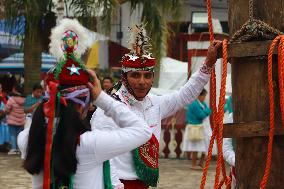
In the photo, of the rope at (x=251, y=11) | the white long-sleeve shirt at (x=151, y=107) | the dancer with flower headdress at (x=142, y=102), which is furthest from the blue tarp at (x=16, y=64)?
the rope at (x=251, y=11)

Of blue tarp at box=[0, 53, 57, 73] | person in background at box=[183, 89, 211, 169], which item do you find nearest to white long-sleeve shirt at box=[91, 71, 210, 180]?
person in background at box=[183, 89, 211, 169]

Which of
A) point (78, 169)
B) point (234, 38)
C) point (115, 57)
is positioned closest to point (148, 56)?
point (234, 38)

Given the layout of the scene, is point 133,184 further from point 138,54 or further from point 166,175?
point 166,175

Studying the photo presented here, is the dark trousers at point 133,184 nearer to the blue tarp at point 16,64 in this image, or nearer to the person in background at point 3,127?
the person in background at point 3,127

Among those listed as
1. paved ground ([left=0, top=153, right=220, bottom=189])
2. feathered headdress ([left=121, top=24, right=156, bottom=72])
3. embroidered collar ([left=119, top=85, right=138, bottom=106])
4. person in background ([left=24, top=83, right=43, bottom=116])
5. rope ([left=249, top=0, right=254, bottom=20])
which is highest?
rope ([left=249, top=0, right=254, bottom=20])

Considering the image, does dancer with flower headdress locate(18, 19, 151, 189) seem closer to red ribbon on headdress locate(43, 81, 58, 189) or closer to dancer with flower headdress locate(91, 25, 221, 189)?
red ribbon on headdress locate(43, 81, 58, 189)

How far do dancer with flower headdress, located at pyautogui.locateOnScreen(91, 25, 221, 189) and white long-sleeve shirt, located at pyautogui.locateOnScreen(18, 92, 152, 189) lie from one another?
1.04m

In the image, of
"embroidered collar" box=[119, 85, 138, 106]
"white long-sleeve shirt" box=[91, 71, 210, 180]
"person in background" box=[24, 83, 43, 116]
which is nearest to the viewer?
"white long-sleeve shirt" box=[91, 71, 210, 180]

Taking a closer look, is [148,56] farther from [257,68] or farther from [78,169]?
[78,169]

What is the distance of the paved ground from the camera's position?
391 inches

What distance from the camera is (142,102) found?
4824mm

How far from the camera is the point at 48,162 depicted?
10.2 feet

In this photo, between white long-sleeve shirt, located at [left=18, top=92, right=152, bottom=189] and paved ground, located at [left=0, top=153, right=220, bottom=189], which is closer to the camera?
white long-sleeve shirt, located at [left=18, top=92, right=152, bottom=189]

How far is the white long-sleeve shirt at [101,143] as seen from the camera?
10.6ft
